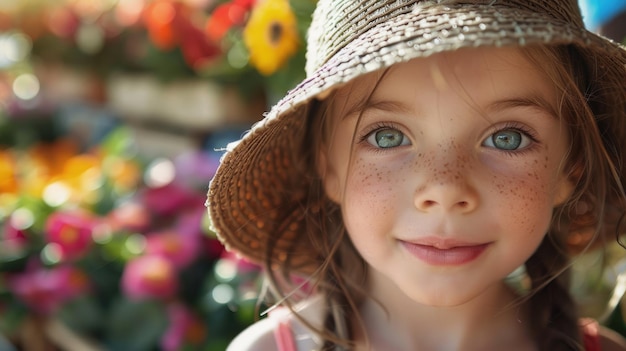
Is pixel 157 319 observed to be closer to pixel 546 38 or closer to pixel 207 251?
pixel 207 251

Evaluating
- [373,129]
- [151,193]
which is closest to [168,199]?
[151,193]

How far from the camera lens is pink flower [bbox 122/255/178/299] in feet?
5.39

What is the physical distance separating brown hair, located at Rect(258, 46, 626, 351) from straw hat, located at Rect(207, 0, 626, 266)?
0.02m

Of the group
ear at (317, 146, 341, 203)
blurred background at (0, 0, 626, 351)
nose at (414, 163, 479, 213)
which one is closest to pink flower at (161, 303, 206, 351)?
blurred background at (0, 0, 626, 351)

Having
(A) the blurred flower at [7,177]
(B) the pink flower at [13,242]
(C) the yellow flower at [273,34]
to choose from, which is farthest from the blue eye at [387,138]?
(A) the blurred flower at [7,177]

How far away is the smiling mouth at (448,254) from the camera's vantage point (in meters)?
0.88

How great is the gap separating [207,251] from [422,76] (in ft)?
3.41

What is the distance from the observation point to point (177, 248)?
5.62ft

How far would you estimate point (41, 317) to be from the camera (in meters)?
1.90

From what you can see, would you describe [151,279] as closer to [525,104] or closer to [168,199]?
[168,199]

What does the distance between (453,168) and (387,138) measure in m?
0.10

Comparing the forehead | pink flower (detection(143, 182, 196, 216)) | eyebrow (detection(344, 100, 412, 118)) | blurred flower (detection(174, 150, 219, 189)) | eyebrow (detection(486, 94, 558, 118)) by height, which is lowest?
pink flower (detection(143, 182, 196, 216))

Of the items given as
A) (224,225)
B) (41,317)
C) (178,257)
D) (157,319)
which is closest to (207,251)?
(178,257)

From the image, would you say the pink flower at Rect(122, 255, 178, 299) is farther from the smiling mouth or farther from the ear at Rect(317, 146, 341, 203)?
the smiling mouth
